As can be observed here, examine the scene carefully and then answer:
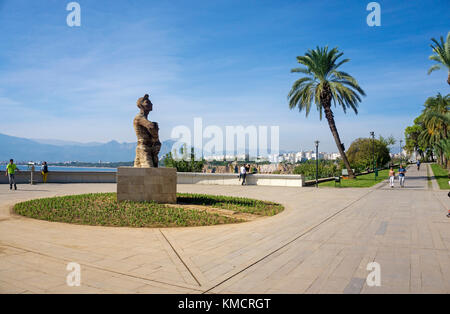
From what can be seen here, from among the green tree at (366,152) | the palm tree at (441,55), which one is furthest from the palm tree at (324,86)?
the green tree at (366,152)

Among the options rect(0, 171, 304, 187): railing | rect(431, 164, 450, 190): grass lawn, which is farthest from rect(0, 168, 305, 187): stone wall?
rect(431, 164, 450, 190): grass lawn

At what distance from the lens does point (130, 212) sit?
9.63 meters

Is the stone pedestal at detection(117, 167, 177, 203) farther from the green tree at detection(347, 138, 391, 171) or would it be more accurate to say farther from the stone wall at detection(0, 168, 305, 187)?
the green tree at detection(347, 138, 391, 171)

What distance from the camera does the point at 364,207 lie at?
11961mm

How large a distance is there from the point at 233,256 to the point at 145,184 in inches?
255

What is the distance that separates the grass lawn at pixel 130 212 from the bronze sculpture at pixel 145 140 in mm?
1767

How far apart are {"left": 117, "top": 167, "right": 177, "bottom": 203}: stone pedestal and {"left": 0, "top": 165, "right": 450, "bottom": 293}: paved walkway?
3203 mm

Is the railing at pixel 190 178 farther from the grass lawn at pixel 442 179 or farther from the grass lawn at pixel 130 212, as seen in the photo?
the grass lawn at pixel 130 212

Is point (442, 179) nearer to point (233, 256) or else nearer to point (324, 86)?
point (324, 86)

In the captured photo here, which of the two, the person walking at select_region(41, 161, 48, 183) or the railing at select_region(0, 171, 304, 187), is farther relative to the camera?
the person walking at select_region(41, 161, 48, 183)

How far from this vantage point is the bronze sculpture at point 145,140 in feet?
39.9

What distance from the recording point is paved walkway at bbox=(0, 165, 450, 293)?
4.27 m
